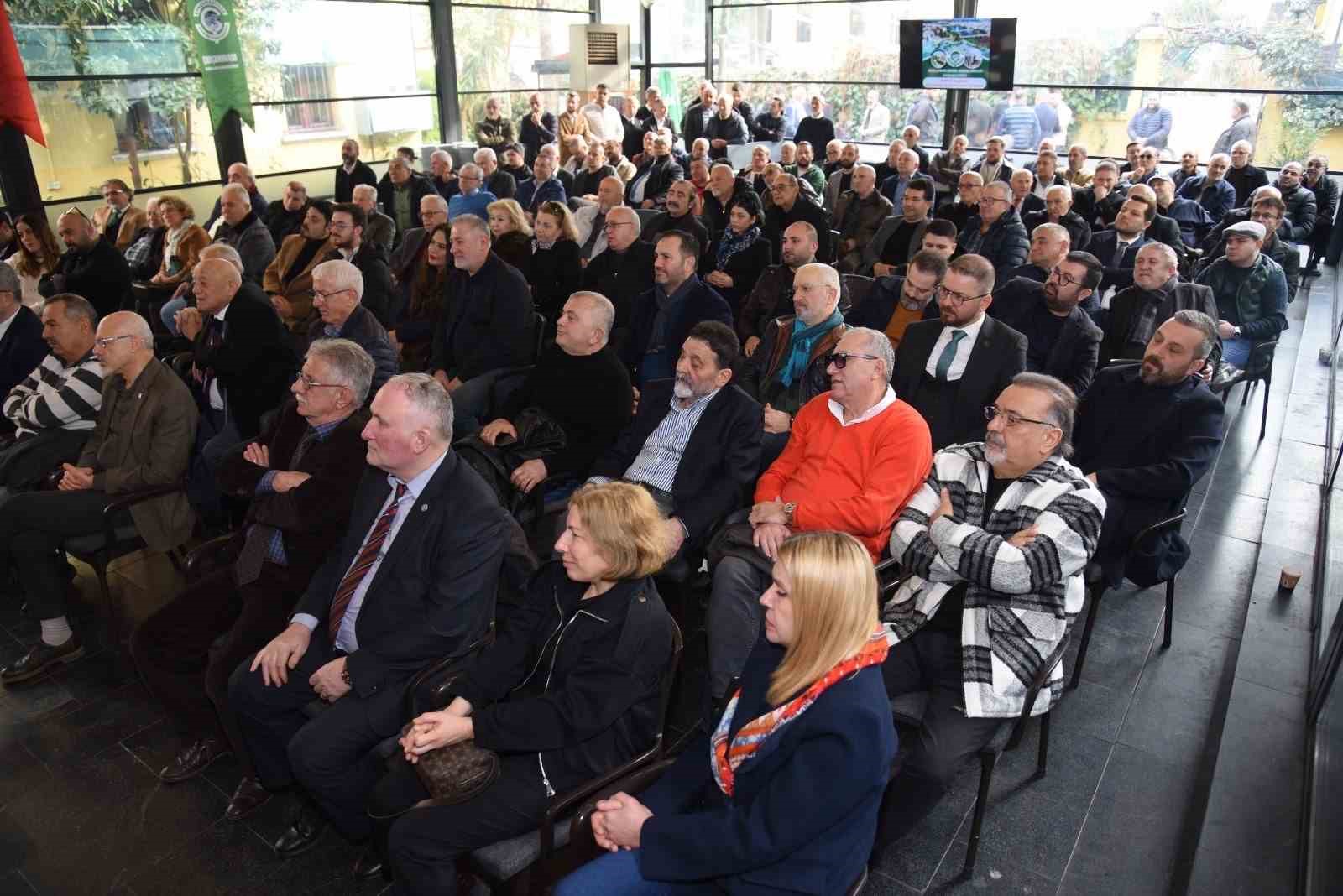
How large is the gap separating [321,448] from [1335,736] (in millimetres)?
3221

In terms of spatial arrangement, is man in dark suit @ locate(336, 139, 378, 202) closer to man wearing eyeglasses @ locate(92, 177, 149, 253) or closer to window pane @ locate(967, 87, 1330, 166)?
man wearing eyeglasses @ locate(92, 177, 149, 253)

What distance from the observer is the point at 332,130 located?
11.9m

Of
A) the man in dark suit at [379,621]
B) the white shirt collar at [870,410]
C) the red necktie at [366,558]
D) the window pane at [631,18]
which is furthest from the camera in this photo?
the window pane at [631,18]

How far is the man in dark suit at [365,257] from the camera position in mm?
5770

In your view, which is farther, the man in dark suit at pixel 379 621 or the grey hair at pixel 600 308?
the grey hair at pixel 600 308

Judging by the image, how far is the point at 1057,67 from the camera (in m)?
11.7

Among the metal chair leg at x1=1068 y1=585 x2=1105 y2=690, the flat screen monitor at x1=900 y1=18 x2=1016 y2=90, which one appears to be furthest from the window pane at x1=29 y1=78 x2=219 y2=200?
the metal chair leg at x1=1068 y1=585 x2=1105 y2=690

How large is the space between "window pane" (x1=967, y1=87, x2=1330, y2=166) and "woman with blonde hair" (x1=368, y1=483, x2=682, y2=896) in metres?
11.6

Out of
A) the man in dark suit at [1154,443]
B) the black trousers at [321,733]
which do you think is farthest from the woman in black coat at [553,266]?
the black trousers at [321,733]

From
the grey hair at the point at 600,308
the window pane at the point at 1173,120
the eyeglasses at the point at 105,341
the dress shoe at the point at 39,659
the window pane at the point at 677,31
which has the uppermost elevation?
the window pane at the point at 677,31

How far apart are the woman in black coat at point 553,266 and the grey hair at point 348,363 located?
3045 millimetres

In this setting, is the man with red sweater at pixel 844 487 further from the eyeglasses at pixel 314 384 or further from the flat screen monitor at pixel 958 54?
the flat screen monitor at pixel 958 54

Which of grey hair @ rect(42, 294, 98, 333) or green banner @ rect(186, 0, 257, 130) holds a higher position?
green banner @ rect(186, 0, 257, 130)

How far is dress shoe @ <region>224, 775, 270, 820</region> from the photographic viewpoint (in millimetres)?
2797
